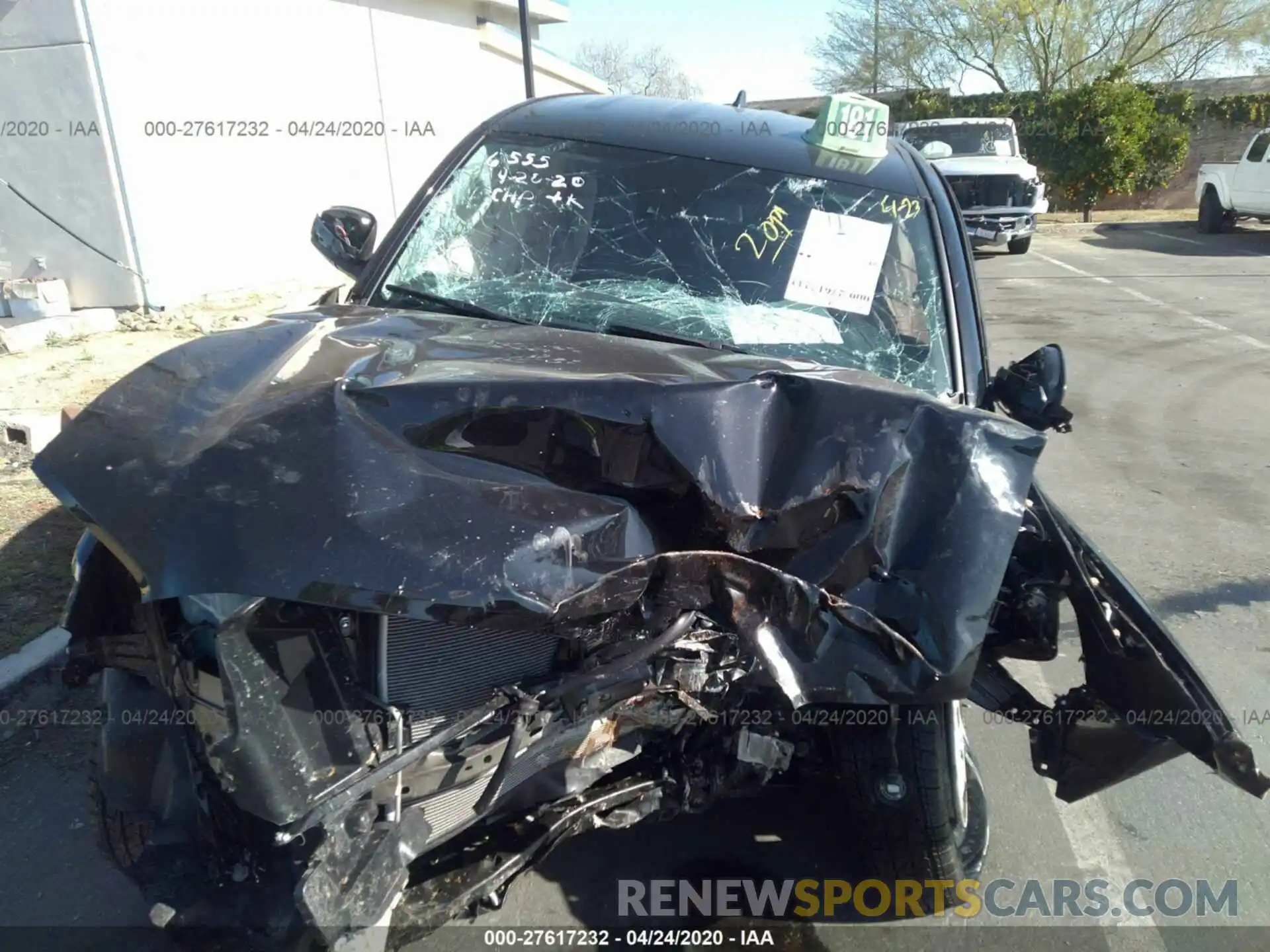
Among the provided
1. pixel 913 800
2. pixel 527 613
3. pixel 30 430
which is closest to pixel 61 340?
pixel 30 430

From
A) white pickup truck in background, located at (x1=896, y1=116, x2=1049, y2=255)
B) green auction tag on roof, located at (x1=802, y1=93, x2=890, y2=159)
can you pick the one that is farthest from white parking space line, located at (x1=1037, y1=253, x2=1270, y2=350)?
green auction tag on roof, located at (x1=802, y1=93, x2=890, y2=159)

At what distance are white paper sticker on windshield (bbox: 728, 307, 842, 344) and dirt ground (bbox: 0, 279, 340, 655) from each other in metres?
2.40

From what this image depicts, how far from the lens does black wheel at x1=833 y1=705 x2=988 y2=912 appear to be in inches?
92.6

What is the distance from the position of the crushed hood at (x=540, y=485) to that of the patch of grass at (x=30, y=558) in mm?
2133

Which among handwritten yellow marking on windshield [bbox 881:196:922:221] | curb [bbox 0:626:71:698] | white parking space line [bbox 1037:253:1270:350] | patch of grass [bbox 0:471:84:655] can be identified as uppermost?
handwritten yellow marking on windshield [bbox 881:196:922:221]

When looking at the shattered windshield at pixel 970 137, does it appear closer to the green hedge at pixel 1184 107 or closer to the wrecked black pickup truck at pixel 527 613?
the green hedge at pixel 1184 107

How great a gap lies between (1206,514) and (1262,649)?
1.63 meters

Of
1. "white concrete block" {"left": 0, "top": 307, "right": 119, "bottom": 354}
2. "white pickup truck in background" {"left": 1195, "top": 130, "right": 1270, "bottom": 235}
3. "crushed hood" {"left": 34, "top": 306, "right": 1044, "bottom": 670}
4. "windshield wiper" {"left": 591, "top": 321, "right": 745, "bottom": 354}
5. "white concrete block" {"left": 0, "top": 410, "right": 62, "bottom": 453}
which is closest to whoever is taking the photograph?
"crushed hood" {"left": 34, "top": 306, "right": 1044, "bottom": 670}

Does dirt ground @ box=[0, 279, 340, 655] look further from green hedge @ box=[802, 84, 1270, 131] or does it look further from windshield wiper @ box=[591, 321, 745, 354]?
green hedge @ box=[802, 84, 1270, 131]

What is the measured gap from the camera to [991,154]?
16.9 metres

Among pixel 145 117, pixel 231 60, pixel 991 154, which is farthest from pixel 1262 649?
pixel 991 154

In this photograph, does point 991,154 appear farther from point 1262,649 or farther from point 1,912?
point 1,912

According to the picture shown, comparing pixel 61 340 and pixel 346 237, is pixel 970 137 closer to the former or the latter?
pixel 61 340

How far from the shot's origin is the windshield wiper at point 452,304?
116 inches
